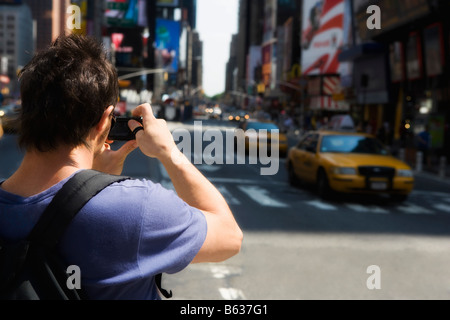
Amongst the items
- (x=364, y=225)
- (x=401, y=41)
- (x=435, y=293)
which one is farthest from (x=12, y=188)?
(x=401, y=41)

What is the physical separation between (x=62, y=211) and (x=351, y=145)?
14.7 metres

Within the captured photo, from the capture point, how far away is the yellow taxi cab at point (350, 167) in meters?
14.2

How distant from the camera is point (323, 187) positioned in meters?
14.9

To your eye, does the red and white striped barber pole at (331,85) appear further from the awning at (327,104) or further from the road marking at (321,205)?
the road marking at (321,205)

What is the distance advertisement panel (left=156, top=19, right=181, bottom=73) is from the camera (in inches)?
6176

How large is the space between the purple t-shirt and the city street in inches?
171

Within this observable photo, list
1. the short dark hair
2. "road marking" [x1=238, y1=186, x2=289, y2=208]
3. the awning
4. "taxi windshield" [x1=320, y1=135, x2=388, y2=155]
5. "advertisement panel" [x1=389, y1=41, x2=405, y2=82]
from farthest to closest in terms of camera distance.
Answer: the awning
"advertisement panel" [x1=389, y1=41, x2=405, y2=82]
"taxi windshield" [x1=320, y1=135, x2=388, y2=155]
"road marking" [x1=238, y1=186, x2=289, y2=208]
the short dark hair

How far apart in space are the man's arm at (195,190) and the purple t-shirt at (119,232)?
0.12 meters

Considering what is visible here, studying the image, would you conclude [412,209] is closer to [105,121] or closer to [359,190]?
[359,190]

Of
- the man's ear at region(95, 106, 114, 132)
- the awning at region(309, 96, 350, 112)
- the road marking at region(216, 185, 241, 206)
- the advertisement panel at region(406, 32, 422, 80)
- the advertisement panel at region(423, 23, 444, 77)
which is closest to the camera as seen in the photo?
the man's ear at region(95, 106, 114, 132)

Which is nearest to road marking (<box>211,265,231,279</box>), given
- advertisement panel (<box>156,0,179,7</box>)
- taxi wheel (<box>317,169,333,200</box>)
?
taxi wheel (<box>317,169,333,200</box>)

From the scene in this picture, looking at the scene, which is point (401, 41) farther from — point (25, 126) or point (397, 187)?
point (25, 126)

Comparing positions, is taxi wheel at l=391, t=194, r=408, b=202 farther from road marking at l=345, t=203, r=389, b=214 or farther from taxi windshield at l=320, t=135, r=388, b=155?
road marking at l=345, t=203, r=389, b=214

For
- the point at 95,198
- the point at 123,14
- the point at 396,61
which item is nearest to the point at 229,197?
the point at 95,198
